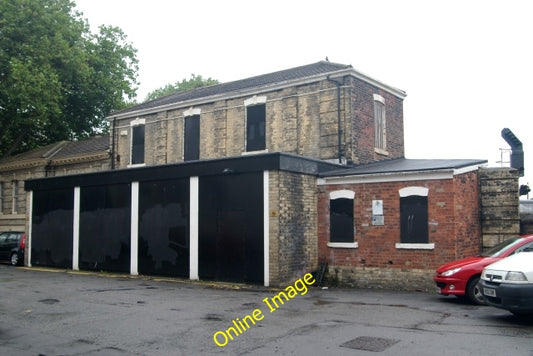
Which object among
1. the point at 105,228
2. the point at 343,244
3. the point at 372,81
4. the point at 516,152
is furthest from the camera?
the point at 372,81

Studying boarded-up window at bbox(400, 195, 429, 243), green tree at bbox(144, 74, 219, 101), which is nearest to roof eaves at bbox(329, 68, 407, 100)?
boarded-up window at bbox(400, 195, 429, 243)

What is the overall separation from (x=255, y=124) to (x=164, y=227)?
7026mm

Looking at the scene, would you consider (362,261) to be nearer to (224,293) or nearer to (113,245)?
(224,293)

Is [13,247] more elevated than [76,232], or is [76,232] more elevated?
[76,232]

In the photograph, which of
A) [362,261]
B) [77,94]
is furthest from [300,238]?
[77,94]

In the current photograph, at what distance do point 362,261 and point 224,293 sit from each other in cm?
459

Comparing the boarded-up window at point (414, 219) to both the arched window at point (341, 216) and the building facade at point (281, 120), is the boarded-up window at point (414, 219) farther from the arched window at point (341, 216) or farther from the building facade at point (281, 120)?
the building facade at point (281, 120)

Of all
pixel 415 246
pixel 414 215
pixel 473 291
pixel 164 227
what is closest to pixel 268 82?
pixel 164 227

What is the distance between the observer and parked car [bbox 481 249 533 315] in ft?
28.0

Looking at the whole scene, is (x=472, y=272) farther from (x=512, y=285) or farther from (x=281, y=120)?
(x=281, y=120)

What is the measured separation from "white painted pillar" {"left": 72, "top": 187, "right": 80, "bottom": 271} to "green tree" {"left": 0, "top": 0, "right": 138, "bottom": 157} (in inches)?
508

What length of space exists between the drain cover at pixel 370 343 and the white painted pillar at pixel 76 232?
1556 cm

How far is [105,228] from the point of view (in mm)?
19734

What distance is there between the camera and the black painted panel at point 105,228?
62.6ft
